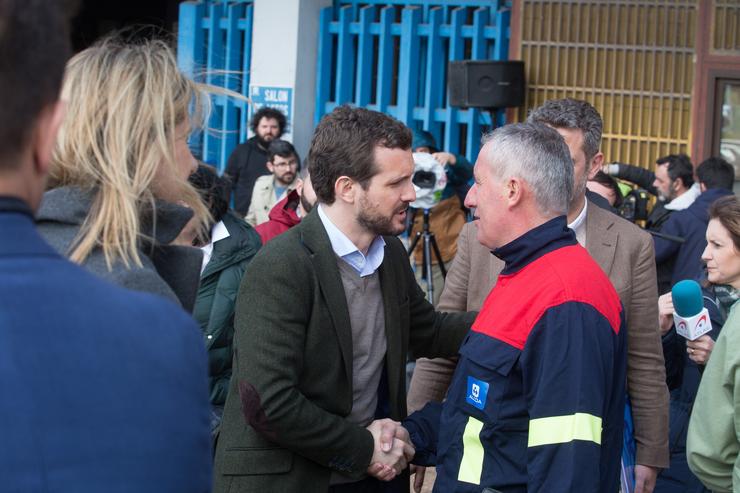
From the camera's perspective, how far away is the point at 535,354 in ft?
7.51

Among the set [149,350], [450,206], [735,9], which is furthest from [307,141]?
[149,350]

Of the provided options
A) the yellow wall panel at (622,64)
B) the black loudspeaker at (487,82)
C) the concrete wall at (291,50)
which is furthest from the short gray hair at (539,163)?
the concrete wall at (291,50)

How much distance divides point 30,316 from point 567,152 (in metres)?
1.75

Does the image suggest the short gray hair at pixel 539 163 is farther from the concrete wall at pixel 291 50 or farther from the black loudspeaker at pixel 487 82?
the concrete wall at pixel 291 50

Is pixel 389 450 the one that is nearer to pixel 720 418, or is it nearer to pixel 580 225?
pixel 720 418

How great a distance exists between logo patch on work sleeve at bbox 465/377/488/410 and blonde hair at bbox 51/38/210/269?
0.91 meters

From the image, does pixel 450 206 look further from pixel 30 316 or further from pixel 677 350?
pixel 30 316

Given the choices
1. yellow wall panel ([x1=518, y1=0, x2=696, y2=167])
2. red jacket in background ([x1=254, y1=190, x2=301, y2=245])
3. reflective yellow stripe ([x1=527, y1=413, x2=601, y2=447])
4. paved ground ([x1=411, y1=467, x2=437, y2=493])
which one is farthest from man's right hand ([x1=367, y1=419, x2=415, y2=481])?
yellow wall panel ([x1=518, y1=0, x2=696, y2=167])

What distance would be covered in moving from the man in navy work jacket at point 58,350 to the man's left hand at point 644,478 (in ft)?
7.20

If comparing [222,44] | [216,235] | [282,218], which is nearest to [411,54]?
[222,44]

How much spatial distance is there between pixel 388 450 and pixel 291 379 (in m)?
0.35

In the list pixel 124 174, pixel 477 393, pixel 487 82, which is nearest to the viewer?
pixel 124 174

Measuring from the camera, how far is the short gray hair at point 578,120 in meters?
3.26

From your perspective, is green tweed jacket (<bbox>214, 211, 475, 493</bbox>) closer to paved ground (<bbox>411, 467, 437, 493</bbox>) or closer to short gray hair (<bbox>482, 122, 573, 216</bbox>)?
short gray hair (<bbox>482, 122, 573, 216</bbox>)
